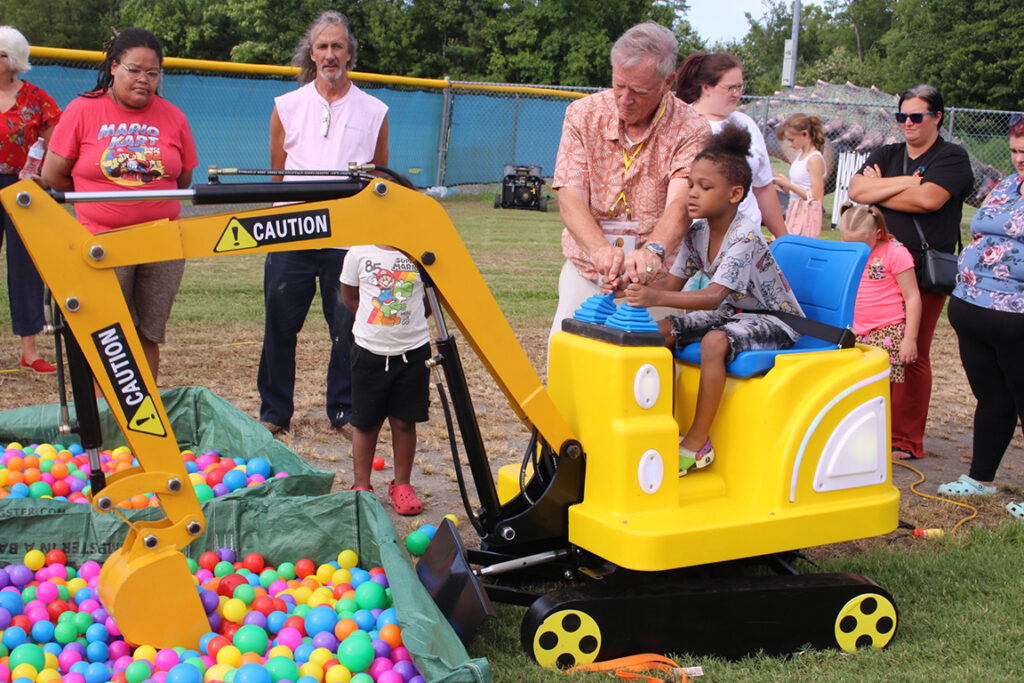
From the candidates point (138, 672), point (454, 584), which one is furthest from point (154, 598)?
point (454, 584)

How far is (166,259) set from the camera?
2.77 meters

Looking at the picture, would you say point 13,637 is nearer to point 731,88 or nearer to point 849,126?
point 731,88

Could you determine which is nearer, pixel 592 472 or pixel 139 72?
pixel 592 472

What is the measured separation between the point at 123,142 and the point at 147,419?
8.47 feet

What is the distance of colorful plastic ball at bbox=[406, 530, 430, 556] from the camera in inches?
157

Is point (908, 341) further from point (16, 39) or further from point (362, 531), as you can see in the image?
point (16, 39)

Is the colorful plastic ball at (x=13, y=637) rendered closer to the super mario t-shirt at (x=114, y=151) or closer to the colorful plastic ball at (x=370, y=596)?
the colorful plastic ball at (x=370, y=596)

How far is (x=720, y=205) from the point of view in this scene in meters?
3.60

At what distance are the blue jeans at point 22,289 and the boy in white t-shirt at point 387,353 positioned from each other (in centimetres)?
301

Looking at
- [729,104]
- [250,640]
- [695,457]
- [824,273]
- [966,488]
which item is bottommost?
[250,640]

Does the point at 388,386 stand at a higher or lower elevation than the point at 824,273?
lower

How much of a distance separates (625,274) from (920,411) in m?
3.22

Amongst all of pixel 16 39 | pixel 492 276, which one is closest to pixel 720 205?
pixel 16 39

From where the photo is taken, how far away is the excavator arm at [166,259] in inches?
107
